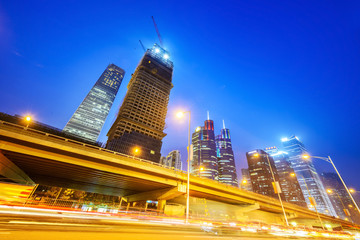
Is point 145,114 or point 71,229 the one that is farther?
point 145,114

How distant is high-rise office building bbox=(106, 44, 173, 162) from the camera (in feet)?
309

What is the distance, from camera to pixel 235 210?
135 feet

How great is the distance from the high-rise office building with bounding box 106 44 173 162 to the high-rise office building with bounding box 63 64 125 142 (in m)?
42.9

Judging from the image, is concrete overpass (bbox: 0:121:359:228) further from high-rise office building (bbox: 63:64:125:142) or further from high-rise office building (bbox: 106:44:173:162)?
high-rise office building (bbox: 63:64:125:142)

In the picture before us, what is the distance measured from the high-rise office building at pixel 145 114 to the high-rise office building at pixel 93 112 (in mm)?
42914

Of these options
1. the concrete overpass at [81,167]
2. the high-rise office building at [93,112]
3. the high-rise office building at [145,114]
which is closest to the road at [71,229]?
the concrete overpass at [81,167]

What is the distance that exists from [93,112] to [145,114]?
275ft

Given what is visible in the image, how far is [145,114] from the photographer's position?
382ft

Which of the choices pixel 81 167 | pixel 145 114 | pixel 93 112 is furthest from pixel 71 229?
pixel 93 112

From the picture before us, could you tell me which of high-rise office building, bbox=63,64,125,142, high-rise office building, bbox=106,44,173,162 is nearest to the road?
high-rise office building, bbox=106,44,173,162

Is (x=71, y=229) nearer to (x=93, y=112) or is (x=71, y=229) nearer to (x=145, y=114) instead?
(x=145, y=114)

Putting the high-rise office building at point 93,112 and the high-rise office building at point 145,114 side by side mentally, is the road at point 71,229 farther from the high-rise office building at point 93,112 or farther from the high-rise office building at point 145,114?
the high-rise office building at point 93,112

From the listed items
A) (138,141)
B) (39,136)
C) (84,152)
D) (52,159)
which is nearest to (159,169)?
(84,152)

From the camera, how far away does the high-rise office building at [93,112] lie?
491ft
